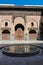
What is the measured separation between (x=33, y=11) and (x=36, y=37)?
2524mm

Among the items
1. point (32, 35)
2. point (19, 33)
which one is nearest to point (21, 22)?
point (19, 33)

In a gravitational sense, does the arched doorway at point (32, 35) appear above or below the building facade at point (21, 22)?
below

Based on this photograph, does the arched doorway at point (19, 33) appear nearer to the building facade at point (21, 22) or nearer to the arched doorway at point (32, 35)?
the building facade at point (21, 22)

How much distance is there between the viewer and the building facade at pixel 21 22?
1428 centimetres

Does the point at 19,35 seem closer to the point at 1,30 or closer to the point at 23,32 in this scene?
the point at 23,32

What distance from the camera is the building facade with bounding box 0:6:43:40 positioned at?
14.3m

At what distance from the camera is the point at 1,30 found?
14.2 m

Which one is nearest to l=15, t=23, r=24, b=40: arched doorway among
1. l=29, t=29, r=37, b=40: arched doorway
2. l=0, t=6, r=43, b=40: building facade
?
l=0, t=6, r=43, b=40: building facade

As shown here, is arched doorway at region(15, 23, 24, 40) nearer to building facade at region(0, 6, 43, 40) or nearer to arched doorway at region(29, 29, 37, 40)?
building facade at region(0, 6, 43, 40)

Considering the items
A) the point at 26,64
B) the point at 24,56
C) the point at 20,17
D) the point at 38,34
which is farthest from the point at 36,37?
the point at 26,64

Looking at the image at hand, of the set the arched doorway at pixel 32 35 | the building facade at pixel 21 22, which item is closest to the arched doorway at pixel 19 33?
the building facade at pixel 21 22

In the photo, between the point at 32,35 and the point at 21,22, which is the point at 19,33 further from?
the point at 32,35

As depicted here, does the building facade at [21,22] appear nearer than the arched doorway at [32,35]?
Yes

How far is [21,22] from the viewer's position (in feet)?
47.2
